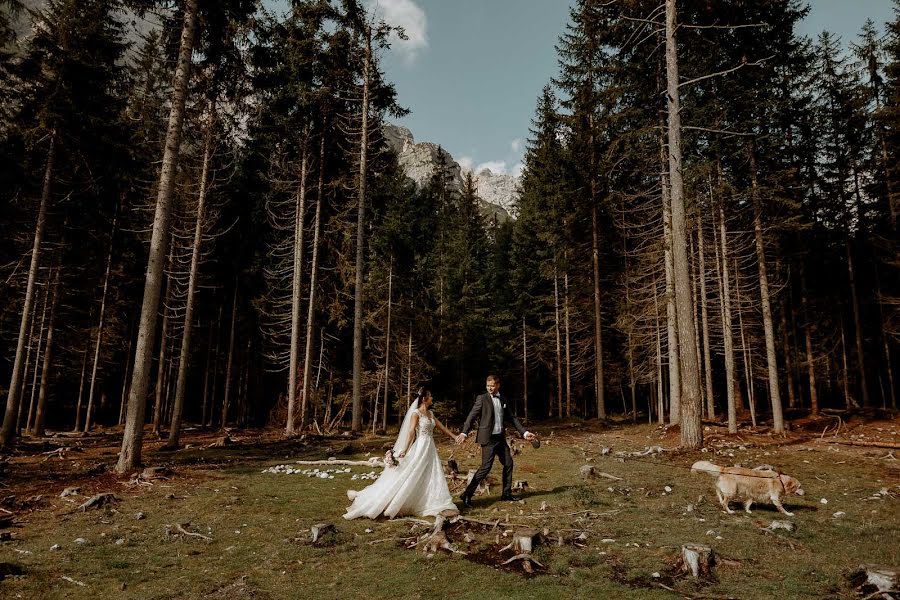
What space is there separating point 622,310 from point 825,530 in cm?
2312

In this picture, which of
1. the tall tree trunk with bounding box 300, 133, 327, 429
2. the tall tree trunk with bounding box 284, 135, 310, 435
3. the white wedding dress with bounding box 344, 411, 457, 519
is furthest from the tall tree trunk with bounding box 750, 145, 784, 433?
the tall tree trunk with bounding box 284, 135, 310, 435

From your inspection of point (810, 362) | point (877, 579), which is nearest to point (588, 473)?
point (877, 579)

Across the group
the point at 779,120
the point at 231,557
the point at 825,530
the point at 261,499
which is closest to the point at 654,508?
the point at 825,530

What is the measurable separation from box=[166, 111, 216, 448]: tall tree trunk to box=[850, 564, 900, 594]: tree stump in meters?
17.8

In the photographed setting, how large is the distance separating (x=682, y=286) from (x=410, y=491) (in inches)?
411

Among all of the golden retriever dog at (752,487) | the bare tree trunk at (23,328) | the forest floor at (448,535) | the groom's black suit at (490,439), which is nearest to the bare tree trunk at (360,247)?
the forest floor at (448,535)

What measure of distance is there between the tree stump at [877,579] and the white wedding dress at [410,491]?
4.88m

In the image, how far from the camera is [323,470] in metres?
12.4

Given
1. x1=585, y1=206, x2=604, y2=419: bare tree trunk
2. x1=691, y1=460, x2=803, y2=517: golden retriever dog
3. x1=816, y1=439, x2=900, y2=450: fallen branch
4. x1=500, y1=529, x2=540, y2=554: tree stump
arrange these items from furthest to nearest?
x1=585, y1=206, x2=604, y2=419: bare tree trunk < x1=816, y1=439, x2=900, y2=450: fallen branch < x1=691, y1=460, x2=803, y2=517: golden retriever dog < x1=500, y1=529, x2=540, y2=554: tree stump

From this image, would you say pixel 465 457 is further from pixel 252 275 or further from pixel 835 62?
pixel 835 62

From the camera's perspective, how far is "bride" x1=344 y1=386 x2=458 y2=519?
24.4 feet

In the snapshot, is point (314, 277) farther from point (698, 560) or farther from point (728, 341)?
point (698, 560)

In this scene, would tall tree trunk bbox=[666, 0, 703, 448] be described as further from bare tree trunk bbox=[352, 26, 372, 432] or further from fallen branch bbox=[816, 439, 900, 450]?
bare tree trunk bbox=[352, 26, 372, 432]

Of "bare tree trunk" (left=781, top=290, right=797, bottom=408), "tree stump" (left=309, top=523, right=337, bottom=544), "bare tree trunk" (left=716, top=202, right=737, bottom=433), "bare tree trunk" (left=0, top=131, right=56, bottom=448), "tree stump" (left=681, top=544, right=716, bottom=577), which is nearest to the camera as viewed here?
"tree stump" (left=681, top=544, right=716, bottom=577)
